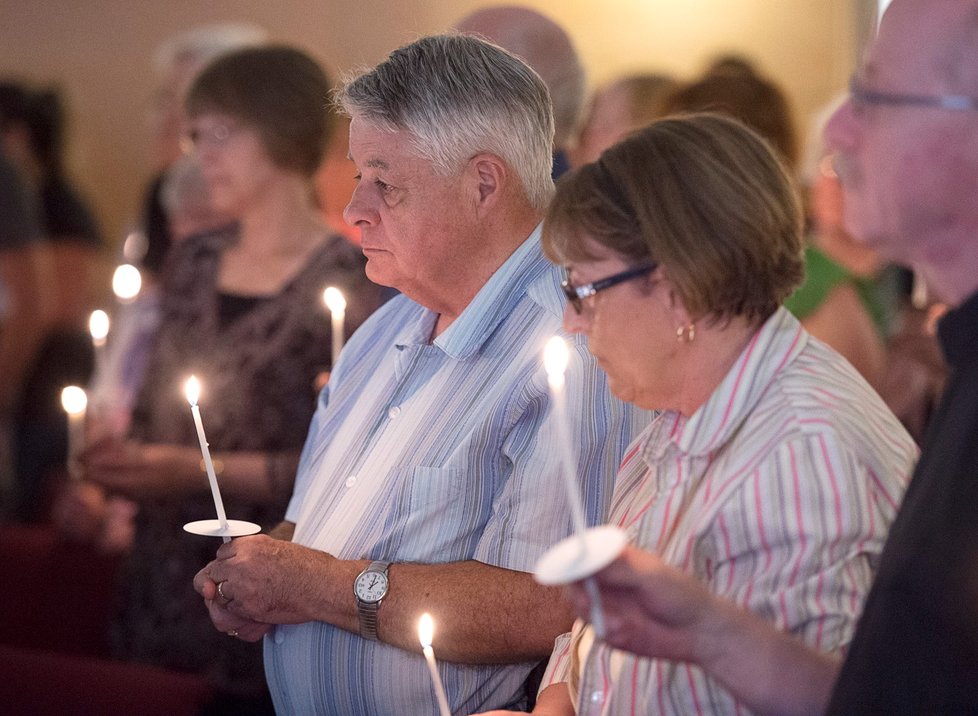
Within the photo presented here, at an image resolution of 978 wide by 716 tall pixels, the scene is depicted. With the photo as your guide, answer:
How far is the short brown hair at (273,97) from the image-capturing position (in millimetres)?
2881

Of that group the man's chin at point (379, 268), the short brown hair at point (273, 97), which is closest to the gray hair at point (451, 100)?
the man's chin at point (379, 268)

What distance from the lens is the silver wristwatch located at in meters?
1.82

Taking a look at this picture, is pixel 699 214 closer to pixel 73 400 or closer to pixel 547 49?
pixel 73 400

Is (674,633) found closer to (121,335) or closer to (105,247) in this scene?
(121,335)

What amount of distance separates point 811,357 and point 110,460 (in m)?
1.75

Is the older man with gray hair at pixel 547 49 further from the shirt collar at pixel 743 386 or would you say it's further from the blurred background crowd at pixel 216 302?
the shirt collar at pixel 743 386

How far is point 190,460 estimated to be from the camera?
2740 mm

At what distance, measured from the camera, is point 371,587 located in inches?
72.1

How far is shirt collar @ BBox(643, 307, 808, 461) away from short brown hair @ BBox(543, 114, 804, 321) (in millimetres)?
37

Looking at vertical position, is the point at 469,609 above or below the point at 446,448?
below

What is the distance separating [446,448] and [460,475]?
5 centimetres

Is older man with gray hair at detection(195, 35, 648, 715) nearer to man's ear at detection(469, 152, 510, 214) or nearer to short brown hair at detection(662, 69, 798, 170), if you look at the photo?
man's ear at detection(469, 152, 510, 214)

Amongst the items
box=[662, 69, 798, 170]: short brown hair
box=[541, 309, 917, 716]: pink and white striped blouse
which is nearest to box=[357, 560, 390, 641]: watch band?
box=[541, 309, 917, 716]: pink and white striped blouse

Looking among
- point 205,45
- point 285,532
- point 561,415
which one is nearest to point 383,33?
point 205,45
